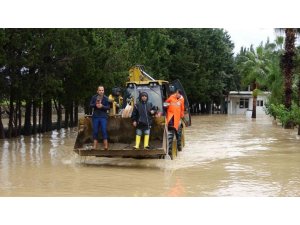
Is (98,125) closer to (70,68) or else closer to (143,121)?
(143,121)

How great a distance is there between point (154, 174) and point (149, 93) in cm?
413

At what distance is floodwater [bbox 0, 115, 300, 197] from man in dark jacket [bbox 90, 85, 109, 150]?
0.80m

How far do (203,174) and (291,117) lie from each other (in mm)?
14653

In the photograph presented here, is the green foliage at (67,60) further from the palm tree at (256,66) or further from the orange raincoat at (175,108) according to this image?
the palm tree at (256,66)

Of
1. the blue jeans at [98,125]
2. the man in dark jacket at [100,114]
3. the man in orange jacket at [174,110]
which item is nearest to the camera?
the man in dark jacket at [100,114]

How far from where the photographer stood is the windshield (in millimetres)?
15281

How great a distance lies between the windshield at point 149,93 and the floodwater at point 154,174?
183cm

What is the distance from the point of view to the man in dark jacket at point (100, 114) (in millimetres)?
12430

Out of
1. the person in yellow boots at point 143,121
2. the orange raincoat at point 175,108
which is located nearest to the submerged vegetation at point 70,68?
the orange raincoat at point 175,108

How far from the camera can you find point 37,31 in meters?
20.3

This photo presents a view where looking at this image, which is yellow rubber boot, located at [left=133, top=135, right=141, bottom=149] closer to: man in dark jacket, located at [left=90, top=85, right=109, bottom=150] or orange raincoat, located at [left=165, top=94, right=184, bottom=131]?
man in dark jacket, located at [left=90, top=85, right=109, bottom=150]

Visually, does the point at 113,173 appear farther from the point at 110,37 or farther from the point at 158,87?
the point at 110,37

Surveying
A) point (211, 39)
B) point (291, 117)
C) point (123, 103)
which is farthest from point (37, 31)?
point (211, 39)

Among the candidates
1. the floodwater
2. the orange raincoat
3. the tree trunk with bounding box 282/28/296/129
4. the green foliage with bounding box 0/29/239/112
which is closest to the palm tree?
the green foliage with bounding box 0/29/239/112
